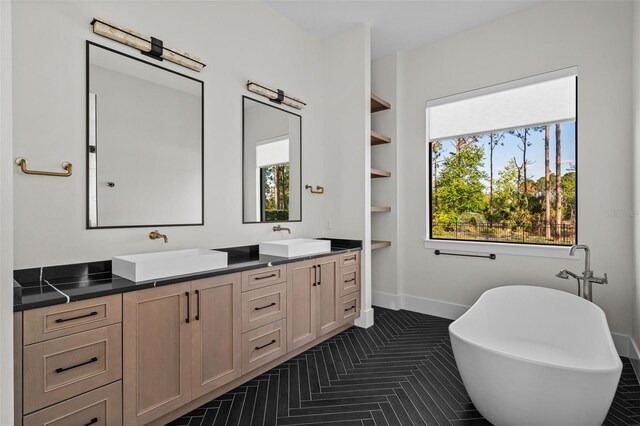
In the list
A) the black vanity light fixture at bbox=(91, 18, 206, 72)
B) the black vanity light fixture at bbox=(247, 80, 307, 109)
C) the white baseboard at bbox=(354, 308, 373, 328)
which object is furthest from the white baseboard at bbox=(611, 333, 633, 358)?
the black vanity light fixture at bbox=(91, 18, 206, 72)

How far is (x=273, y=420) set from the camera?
2035 millimetres

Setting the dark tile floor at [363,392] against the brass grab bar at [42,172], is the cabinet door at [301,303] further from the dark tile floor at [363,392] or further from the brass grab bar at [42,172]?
the brass grab bar at [42,172]

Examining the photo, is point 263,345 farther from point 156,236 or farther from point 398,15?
point 398,15

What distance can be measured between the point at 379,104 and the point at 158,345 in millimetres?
3422

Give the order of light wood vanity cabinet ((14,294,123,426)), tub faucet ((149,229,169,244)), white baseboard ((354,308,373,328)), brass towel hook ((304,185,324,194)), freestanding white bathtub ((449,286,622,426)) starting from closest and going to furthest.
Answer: light wood vanity cabinet ((14,294,123,426)) → freestanding white bathtub ((449,286,622,426)) → tub faucet ((149,229,169,244)) → white baseboard ((354,308,373,328)) → brass towel hook ((304,185,324,194))

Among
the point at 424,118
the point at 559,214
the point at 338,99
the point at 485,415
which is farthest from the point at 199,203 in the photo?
the point at 559,214

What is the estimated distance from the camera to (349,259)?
3.50 m

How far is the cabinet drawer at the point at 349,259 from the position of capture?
3396 mm

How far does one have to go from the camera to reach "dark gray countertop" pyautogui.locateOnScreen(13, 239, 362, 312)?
1.48 meters

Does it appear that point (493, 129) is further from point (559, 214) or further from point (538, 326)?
point (538, 326)

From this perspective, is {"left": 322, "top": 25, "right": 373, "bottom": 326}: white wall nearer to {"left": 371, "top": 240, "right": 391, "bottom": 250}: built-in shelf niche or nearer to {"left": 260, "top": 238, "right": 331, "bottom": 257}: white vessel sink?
{"left": 371, "top": 240, "right": 391, "bottom": 250}: built-in shelf niche

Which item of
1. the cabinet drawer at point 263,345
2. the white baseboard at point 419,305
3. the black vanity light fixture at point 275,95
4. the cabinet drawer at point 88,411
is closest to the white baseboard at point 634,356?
the white baseboard at point 419,305

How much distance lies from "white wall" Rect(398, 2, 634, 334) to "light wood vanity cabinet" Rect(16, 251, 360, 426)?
185 centimetres

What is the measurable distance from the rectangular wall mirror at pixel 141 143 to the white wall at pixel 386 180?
2.38m
